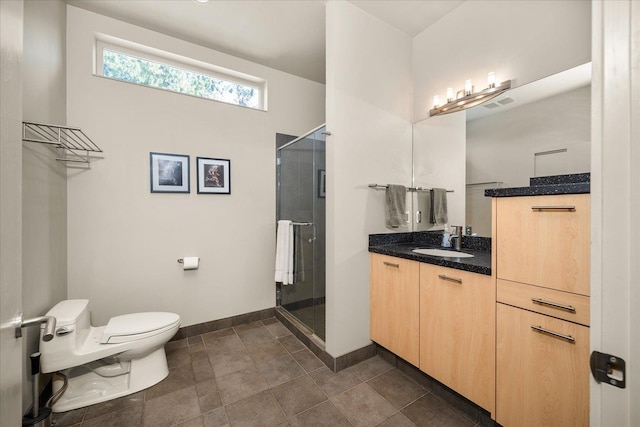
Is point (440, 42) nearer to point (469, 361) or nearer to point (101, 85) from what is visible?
point (469, 361)

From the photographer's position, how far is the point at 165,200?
2324 mm

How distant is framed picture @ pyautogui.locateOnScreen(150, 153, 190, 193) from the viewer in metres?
2.26

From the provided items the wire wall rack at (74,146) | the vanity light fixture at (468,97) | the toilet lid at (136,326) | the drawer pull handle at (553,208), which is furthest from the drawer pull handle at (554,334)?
the wire wall rack at (74,146)

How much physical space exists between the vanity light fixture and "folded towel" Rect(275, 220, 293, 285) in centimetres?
174

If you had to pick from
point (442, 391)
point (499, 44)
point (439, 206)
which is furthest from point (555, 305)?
point (499, 44)

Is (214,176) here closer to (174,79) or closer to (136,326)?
(174,79)

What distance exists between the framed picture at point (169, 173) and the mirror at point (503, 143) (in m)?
2.20

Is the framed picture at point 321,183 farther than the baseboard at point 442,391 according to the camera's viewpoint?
Yes

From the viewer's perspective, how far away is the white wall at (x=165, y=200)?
2027mm

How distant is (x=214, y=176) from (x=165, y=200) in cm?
49

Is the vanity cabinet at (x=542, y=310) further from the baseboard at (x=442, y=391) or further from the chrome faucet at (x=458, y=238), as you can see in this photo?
the chrome faucet at (x=458, y=238)

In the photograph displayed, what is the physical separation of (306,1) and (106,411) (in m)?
3.16

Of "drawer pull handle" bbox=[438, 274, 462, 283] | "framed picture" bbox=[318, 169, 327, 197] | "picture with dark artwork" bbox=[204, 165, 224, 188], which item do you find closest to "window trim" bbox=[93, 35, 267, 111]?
"picture with dark artwork" bbox=[204, 165, 224, 188]

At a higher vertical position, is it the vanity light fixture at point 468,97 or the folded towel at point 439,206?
the vanity light fixture at point 468,97
